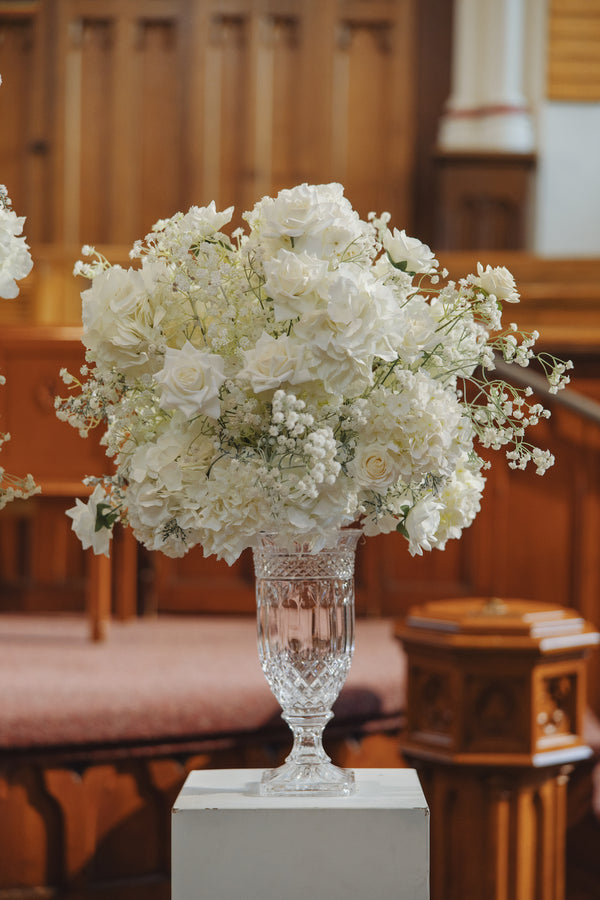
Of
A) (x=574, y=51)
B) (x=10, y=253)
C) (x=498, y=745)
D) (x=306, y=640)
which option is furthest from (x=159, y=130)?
(x=306, y=640)

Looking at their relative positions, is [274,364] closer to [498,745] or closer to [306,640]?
[306,640]

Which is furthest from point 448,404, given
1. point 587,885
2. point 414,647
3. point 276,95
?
point 276,95

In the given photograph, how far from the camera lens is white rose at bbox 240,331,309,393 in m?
1.20

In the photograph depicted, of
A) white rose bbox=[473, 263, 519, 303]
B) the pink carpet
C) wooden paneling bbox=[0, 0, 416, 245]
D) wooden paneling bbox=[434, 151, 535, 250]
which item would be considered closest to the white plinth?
white rose bbox=[473, 263, 519, 303]

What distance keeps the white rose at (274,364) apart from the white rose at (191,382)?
3 centimetres

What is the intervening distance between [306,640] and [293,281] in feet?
1.38

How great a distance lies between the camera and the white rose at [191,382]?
1.20 metres

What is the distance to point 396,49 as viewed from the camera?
550 centimetres

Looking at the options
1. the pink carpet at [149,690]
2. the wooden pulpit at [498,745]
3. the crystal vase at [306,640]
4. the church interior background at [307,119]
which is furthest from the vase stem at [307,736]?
the church interior background at [307,119]

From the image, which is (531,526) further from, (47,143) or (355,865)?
(47,143)

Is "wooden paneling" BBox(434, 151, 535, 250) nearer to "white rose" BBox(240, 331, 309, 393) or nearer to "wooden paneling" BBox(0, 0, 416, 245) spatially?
"wooden paneling" BBox(0, 0, 416, 245)

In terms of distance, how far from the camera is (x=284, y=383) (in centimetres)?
124

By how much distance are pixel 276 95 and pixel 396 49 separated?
0.60 metres

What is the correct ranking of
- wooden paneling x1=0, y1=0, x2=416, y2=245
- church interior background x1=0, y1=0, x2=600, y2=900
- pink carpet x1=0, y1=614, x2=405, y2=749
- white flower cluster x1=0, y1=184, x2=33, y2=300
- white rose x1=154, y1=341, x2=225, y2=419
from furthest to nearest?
wooden paneling x1=0, y1=0, x2=416, y2=245 < church interior background x1=0, y1=0, x2=600, y2=900 < pink carpet x1=0, y1=614, x2=405, y2=749 < white flower cluster x1=0, y1=184, x2=33, y2=300 < white rose x1=154, y1=341, x2=225, y2=419
